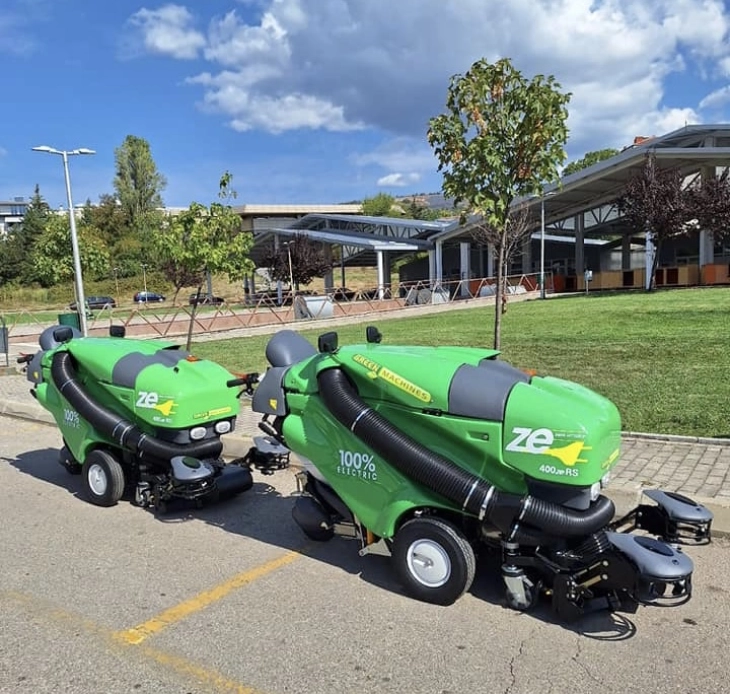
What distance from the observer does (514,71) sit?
8.02 metres

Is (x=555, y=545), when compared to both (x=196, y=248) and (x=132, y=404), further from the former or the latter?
(x=196, y=248)

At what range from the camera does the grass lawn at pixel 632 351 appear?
298 inches

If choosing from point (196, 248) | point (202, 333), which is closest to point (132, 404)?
point (196, 248)

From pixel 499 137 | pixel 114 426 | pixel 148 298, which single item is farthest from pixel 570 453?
pixel 148 298

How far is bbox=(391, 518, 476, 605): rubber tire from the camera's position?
135 inches

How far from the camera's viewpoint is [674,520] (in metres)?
3.51

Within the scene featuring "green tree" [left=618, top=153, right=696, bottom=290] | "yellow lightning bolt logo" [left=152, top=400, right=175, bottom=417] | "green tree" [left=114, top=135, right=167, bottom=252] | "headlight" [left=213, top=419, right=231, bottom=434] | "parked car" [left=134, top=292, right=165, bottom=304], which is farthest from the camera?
"green tree" [left=114, top=135, right=167, bottom=252]

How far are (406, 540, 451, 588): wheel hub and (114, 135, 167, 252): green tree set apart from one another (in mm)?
79638

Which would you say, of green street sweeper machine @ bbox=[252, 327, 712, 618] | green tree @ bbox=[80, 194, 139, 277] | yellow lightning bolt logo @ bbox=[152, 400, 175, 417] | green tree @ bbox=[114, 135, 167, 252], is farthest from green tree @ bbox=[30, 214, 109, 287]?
green tree @ bbox=[114, 135, 167, 252]

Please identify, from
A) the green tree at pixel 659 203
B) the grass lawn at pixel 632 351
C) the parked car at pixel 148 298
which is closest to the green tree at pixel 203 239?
the grass lawn at pixel 632 351

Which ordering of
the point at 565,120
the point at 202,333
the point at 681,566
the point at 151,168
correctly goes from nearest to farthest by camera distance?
1. the point at 681,566
2. the point at 565,120
3. the point at 202,333
4. the point at 151,168

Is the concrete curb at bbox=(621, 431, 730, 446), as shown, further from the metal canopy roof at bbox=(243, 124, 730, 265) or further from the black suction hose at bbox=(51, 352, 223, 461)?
the metal canopy roof at bbox=(243, 124, 730, 265)

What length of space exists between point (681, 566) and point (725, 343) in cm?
984

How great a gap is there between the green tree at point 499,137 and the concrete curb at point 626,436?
11.4 feet
